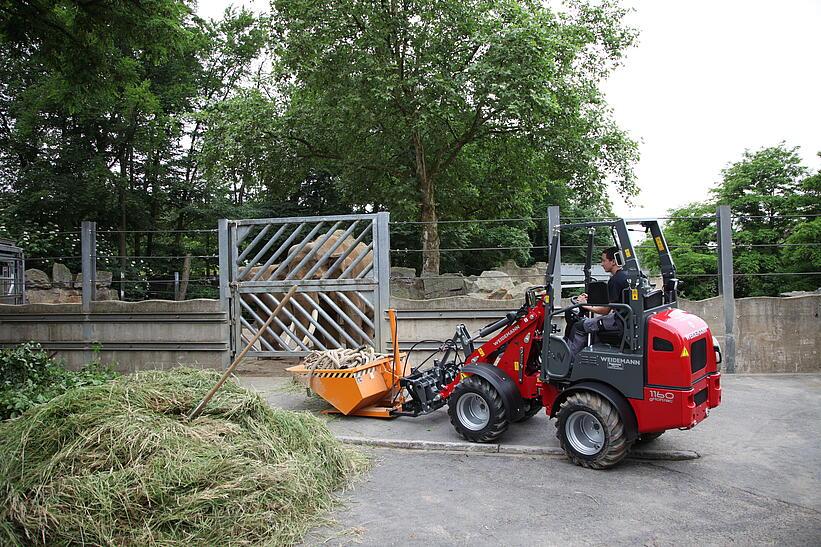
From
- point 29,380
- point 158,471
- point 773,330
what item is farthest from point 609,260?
point 29,380

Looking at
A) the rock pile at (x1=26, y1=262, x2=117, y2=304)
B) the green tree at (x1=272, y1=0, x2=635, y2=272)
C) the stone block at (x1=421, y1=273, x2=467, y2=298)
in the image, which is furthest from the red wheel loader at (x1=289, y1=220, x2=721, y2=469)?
the rock pile at (x1=26, y1=262, x2=117, y2=304)

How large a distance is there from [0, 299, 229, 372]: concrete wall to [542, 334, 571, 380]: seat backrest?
6294mm

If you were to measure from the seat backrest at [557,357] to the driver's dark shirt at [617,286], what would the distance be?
629 millimetres

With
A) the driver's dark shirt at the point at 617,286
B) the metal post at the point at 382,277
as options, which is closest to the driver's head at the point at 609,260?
the driver's dark shirt at the point at 617,286

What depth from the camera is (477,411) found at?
6648 mm

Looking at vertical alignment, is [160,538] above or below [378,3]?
below

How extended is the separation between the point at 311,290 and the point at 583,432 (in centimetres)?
578

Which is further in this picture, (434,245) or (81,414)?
(434,245)

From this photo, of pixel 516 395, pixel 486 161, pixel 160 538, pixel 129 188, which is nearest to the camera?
pixel 160 538

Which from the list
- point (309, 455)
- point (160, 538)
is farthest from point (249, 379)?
point (160, 538)

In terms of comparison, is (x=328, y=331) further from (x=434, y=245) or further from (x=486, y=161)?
(x=486, y=161)

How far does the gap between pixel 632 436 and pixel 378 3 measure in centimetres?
1303

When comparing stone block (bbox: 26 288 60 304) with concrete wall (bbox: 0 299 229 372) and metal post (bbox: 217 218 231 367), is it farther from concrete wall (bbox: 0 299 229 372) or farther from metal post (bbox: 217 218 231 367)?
metal post (bbox: 217 218 231 367)

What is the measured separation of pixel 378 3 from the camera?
1550cm
